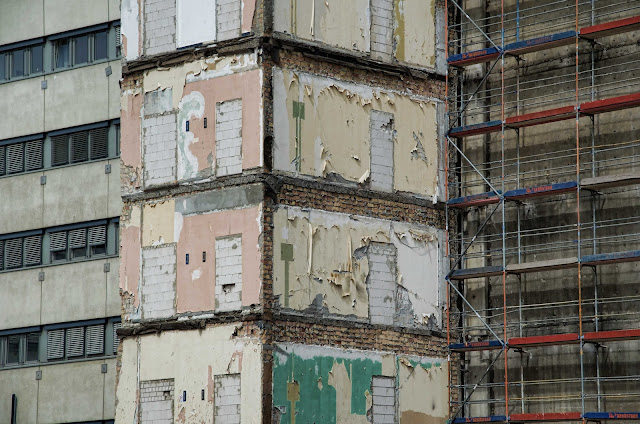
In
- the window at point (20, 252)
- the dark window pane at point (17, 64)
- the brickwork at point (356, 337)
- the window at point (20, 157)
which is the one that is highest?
the dark window pane at point (17, 64)

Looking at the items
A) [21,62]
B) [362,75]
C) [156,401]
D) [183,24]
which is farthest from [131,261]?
[21,62]

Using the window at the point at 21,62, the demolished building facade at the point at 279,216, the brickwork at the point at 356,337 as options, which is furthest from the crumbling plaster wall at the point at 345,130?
the window at the point at 21,62

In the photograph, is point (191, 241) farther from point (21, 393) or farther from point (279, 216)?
point (21, 393)

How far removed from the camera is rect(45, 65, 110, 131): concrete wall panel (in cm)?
4166

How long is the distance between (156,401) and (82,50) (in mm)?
12676

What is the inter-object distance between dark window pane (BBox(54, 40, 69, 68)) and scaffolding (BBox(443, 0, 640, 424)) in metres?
11.9

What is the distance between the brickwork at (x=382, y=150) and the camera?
117ft

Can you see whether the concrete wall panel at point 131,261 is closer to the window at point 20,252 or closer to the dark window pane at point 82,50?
the window at point 20,252

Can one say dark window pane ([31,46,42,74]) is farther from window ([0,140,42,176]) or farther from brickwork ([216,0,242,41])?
brickwork ([216,0,242,41])

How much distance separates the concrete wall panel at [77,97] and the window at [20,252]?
3.37 m

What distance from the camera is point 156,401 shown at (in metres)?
34.4

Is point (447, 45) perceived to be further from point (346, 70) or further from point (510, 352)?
point (510, 352)

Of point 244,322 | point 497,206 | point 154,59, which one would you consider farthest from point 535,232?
point 154,59

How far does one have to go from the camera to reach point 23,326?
41.8m
